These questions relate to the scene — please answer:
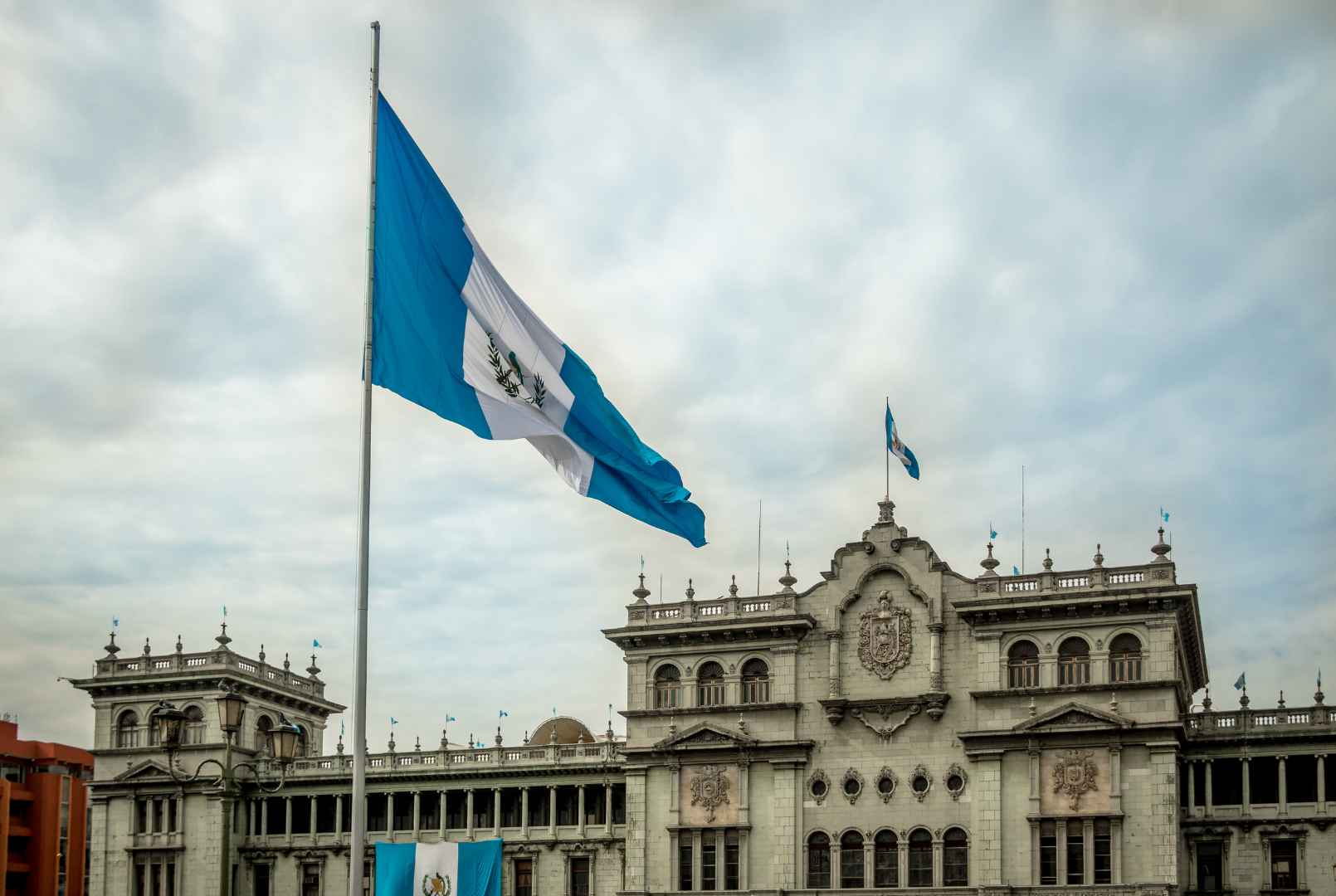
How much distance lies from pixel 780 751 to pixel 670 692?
653 cm

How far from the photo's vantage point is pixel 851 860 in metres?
74.4

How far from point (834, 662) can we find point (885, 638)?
256 cm

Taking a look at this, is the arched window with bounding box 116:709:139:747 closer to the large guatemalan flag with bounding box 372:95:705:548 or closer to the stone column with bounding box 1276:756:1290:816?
the stone column with bounding box 1276:756:1290:816

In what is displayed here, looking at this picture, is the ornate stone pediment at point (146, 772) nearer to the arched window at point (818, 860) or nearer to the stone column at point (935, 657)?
the arched window at point (818, 860)

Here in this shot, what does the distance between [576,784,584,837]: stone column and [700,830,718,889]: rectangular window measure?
9039 millimetres

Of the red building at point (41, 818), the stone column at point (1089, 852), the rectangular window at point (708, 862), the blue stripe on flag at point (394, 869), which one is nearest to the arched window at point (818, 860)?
the rectangular window at point (708, 862)

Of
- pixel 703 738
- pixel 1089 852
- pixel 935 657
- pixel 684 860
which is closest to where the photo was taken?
pixel 1089 852

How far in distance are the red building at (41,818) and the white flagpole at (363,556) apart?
327ft

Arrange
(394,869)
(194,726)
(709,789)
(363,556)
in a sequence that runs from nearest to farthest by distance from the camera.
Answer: (363,556), (709,789), (394,869), (194,726)

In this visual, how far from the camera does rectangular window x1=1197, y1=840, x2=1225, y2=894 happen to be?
7131 cm

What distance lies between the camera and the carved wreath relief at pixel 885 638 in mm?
75250

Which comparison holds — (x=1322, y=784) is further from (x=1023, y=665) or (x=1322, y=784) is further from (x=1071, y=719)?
(x=1023, y=665)

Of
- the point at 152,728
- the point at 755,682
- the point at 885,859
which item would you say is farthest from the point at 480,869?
the point at 885,859

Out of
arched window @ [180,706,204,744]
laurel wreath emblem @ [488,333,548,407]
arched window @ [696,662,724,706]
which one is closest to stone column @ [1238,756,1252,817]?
arched window @ [696,662,724,706]
